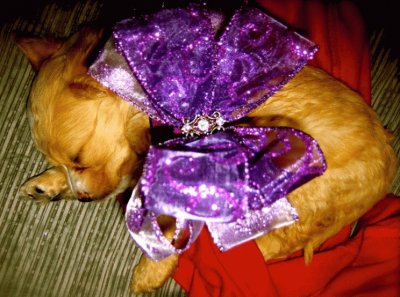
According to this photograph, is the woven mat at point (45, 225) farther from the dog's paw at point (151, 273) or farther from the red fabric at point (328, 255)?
the red fabric at point (328, 255)

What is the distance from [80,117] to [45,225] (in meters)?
0.73

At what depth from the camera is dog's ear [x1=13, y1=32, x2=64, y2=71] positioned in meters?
1.42

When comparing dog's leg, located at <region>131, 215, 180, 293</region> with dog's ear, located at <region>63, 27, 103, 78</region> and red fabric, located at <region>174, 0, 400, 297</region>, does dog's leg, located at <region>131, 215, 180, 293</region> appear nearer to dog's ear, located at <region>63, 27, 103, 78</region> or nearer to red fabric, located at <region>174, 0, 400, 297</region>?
red fabric, located at <region>174, 0, 400, 297</region>

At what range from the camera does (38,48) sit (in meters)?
1.42

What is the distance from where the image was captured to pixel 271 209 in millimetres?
1108

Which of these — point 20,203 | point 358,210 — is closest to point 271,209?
point 358,210

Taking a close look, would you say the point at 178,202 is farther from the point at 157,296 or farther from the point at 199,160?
the point at 157,296

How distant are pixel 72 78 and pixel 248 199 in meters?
0.71

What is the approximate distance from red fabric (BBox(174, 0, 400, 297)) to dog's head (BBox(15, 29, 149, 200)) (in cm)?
49

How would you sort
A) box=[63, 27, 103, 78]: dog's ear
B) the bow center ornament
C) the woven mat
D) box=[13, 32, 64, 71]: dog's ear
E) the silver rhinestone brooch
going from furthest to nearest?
the woven mat, box=[13, 32, 64, 71]: dog's ear, box=[63, 27, 103, 78]: dog's ear, the silver rhinestone brooch, the bow center ornament

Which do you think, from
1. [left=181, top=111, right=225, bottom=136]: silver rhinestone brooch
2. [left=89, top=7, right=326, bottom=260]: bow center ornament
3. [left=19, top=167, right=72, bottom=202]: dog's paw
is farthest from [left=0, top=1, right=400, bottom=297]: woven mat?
[left=181, top=111, right=225, bottom=136]: silver rhinestone brooch

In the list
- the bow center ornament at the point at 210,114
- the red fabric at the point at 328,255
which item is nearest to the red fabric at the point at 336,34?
the red fabric at the point at 328,255

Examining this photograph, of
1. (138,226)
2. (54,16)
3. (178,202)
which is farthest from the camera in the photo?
(54,16)

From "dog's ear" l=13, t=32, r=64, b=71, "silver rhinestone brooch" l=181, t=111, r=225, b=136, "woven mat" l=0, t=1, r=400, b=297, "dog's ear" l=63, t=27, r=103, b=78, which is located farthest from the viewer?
"woven mat" l=0, t=1, r=400, b=297
